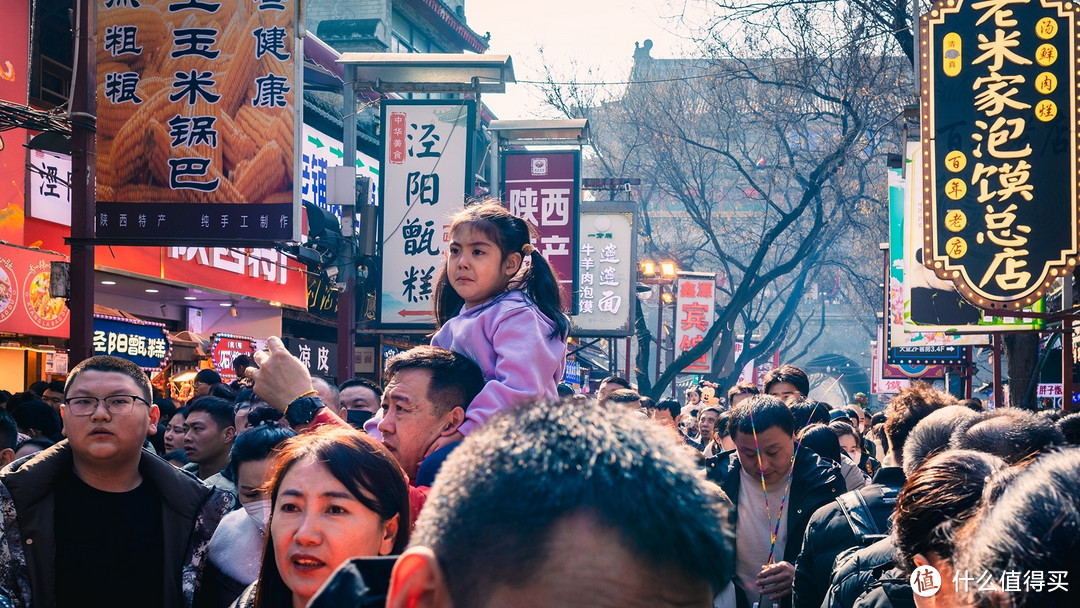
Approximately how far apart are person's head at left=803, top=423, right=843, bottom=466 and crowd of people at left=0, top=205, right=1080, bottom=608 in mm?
510

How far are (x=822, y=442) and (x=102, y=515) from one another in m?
4.13

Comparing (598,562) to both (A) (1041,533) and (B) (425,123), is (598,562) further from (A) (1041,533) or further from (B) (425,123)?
(B) (425,123)

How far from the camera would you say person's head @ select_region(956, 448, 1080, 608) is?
4.42 feet

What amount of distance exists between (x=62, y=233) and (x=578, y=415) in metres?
13.4

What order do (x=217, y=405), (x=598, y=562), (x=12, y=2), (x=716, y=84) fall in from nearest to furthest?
1. (x=598, y=562)
2. (x=217, y=405)
3. (x=12, y=2)
4. (x=716, y=84)

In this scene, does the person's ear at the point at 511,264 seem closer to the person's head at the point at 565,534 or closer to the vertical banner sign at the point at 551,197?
the person's head at the point at 565,534

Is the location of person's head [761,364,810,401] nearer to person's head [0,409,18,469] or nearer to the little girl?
the little girl

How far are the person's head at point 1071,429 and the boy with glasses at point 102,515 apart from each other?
13.0 ft

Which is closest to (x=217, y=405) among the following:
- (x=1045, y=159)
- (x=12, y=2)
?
(x=1045, y=159)

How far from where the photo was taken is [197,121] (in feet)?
28.5

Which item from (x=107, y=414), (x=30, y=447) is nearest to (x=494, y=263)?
(x=107, y=414)

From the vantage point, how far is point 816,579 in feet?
13.7

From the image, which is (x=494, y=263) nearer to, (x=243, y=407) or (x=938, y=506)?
(x=938, y=506)

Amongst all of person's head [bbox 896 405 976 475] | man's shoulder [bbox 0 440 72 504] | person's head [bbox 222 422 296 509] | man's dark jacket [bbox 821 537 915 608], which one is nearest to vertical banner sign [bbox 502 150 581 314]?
person's head [bbox 222 422 296 509]
